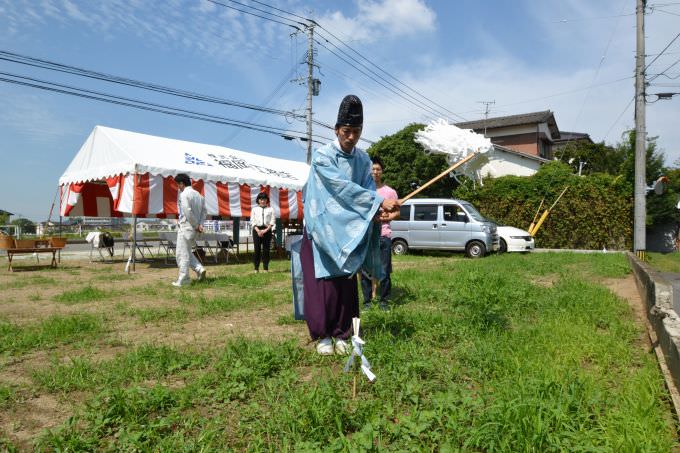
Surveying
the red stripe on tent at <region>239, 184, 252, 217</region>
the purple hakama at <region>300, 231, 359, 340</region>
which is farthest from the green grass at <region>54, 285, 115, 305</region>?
the red stripe on tent at <region>239, 184, 252, 217</region>

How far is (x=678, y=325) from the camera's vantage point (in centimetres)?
281

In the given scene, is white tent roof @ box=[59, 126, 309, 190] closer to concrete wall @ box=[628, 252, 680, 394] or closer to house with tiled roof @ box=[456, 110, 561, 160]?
concrete wall @ box=[628, 252, 680, 394]

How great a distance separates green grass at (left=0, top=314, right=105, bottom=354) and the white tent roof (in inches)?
245

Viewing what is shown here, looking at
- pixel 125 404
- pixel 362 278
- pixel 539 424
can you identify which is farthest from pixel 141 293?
pixel 539 424

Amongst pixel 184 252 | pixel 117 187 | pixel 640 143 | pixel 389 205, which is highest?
pixel 640 143

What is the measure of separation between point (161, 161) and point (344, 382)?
9.43 metres

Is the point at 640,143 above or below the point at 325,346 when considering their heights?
above

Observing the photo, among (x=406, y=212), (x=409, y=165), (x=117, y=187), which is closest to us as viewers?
(x=117, y=187)

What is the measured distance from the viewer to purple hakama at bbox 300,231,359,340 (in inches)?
128

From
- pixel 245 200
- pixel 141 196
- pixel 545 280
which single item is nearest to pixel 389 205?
pixel 545 280

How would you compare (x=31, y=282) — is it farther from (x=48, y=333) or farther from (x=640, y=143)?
(x=640, y=143)

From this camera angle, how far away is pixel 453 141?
5508 millimetres

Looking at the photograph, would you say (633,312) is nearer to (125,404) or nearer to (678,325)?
(678,325)

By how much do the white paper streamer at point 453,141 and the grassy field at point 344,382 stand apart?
1.67 m
